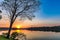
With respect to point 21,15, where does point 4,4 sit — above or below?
above

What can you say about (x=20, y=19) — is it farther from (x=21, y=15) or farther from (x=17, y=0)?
(x=17, y=0)

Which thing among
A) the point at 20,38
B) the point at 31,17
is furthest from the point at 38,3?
the point at 20,38

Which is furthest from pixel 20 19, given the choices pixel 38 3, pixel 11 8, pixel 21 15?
pixel 38 3

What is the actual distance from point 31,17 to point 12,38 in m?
3.60

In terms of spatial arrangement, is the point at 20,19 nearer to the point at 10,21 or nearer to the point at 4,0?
the point at 10,21

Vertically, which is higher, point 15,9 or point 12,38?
point 15,9

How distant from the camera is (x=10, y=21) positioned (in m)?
19.2

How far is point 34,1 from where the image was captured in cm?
1873

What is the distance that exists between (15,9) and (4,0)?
1.80 meters

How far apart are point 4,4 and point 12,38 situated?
4410mm

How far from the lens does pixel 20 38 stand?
18844 mm

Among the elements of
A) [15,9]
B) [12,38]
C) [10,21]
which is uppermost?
[15,9]

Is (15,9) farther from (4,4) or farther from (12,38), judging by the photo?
(12,38)

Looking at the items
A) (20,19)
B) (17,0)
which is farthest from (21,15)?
(17,0)
